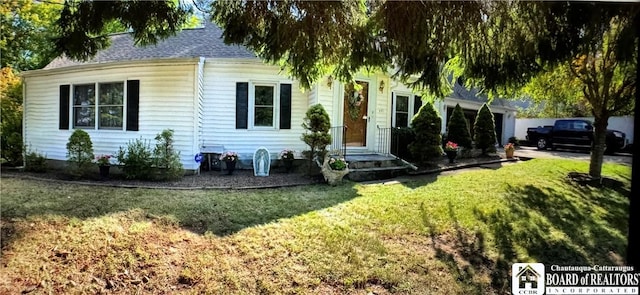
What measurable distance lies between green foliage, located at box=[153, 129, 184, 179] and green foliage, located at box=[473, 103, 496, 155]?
8281 mm

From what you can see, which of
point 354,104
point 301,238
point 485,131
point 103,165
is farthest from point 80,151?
point 485,131

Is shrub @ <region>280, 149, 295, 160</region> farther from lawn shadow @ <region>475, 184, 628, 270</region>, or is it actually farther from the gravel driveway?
the gravel driveway

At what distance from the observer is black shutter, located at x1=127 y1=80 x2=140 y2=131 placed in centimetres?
653

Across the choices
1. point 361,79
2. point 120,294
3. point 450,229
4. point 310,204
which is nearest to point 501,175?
point 450,229

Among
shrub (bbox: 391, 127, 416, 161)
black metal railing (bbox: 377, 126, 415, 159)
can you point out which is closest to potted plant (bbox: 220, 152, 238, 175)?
black metal railing (bbox: 377, 126, 415, 159)

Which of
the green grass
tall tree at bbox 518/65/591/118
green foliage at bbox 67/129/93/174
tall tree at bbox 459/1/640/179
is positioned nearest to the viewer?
tall tree at bbox 459/1/640/179

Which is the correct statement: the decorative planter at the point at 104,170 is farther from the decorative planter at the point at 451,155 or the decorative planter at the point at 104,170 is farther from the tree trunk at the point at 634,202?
the decorative planter at the point at 451,155

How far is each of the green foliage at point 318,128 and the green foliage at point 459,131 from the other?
4.96 metres

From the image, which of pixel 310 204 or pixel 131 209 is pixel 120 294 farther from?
pixel 310 204

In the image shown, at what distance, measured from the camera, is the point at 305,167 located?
23.7 feet

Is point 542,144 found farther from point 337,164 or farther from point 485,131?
point 485,131

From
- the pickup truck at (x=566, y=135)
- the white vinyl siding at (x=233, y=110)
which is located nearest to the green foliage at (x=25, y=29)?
the white vinyl siding at (x=233, y=110)

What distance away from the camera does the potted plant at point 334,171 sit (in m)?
5.91

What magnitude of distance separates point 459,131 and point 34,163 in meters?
10.4
